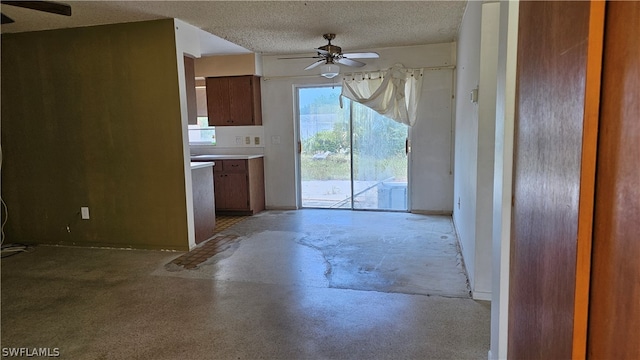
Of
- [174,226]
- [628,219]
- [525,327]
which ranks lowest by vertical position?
[174,226]

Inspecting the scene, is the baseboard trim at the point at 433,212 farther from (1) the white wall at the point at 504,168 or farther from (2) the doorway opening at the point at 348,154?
(1) the white wall at the point at 504,168

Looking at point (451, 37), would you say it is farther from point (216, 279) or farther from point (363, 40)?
point (216, 279)

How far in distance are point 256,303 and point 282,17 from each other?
2.50 meters

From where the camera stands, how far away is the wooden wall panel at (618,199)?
0.63 meters

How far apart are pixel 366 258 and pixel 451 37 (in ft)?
9.44

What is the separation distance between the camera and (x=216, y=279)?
10.00ft

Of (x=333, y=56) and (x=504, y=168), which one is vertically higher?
(x=333, y=56)

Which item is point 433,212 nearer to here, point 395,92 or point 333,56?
point 395,92

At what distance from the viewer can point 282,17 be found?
11.7 feet

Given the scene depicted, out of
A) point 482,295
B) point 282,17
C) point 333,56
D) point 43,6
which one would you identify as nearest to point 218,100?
point 333,56

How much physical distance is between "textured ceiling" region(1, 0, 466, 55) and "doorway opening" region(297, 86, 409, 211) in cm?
112

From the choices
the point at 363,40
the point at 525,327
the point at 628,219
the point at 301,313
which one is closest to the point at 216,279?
the point at 301,313

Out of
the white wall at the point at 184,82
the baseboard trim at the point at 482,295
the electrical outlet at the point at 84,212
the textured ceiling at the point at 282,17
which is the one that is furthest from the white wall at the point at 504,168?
A: the electrical outlet at the point at 84,212

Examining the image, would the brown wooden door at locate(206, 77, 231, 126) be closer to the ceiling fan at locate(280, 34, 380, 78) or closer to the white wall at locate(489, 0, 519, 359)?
the ceiling fan at locate(280, 34, 380, 78)
